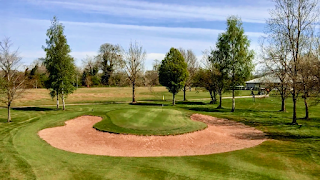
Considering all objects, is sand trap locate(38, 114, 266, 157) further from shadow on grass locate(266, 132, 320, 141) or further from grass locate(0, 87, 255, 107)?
grass locate(0, 87, 255, 107)

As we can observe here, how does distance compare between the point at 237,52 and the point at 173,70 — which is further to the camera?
the point at 173,70

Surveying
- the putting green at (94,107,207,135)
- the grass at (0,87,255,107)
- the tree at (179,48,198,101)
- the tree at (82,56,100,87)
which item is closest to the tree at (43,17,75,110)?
the grass at (0,87,255,107)

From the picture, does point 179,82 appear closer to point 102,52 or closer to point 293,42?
point 293,42

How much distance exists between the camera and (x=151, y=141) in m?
20.8

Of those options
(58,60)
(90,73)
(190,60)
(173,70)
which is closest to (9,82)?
(58,60)

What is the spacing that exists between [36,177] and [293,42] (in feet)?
93.2

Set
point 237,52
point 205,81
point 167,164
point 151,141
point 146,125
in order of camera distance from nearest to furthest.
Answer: point 167,164, point 151,141, point 146,125, point 237,52, point 205,81

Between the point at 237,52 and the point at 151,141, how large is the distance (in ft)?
82.3

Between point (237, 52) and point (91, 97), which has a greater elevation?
point (237, 52)

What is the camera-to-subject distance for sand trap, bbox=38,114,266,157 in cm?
1823

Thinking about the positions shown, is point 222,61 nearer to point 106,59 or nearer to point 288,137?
point 288,137

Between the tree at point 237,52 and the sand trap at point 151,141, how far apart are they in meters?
14.9

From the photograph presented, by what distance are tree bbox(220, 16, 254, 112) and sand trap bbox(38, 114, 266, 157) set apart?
14871 millimetres

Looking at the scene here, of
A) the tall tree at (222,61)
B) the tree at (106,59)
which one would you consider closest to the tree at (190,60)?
the tall tree at (222,61)
